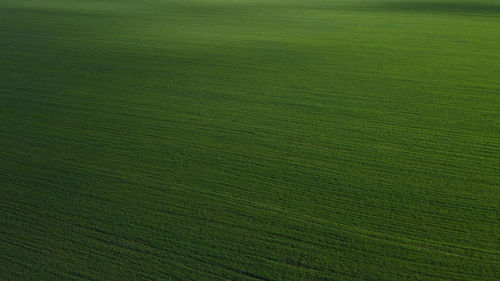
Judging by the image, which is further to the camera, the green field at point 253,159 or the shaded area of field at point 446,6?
the shaded area of field at point 446,6

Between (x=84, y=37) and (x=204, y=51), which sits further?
(x=84, y=37)

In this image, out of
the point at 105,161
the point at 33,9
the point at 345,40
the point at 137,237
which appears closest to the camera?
the point at 137,237

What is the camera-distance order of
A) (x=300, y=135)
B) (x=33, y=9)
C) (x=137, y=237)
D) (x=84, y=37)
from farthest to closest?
(x=33, y=9) → (x=84, y=37) → (x=300, y=135) → (x=137, y=237)

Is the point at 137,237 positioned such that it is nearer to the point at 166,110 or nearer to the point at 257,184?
the point at 257,184

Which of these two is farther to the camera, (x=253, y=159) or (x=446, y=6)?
(x=446, y=6)

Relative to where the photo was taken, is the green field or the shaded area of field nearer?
the green field

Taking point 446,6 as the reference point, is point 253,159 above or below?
above

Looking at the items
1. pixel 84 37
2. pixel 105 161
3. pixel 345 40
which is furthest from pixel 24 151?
pixel 345 40

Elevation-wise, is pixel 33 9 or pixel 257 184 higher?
pixel 257 184
